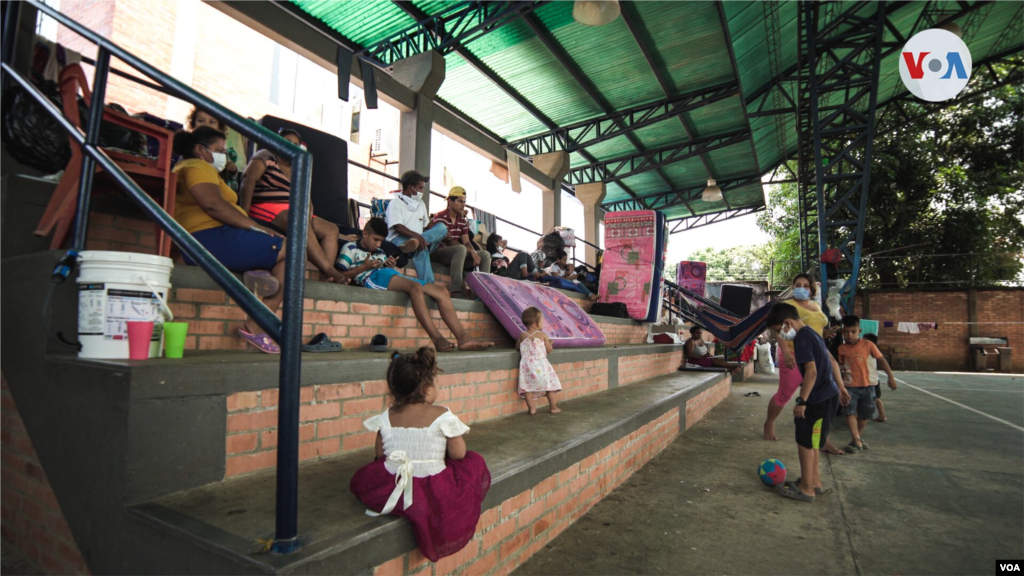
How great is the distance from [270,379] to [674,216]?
73.9ft

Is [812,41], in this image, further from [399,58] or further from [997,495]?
[997,495]

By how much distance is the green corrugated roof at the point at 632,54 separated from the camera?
829 centimetres

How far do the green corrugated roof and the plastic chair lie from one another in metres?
5.86

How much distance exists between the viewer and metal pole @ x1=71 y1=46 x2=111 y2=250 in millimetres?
1809

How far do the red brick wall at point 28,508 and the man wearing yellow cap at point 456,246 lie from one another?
331 cm

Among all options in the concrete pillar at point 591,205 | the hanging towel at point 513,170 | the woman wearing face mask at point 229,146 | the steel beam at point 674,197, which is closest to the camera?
the woman wearing face mask at point 229,146

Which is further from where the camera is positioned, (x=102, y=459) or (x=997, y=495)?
(x=997, y=495)

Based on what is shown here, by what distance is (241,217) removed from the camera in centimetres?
253

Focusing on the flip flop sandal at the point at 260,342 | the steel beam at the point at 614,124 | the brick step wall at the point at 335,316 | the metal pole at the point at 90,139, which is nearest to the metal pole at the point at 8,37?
the metal pole at the point at 90,139

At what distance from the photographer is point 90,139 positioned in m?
1.79

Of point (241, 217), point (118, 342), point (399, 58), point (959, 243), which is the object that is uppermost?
point (399, 58)

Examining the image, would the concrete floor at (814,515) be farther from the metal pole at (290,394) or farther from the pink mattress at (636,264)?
the pink mattress at (636,264)

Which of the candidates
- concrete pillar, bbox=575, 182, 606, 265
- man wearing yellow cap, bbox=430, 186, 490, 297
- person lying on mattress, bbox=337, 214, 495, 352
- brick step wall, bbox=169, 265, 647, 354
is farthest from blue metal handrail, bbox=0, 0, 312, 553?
concrete pillar, bbox=575, 182, 606, 265

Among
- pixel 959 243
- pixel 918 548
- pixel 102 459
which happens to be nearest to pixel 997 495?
pixel 918 548
